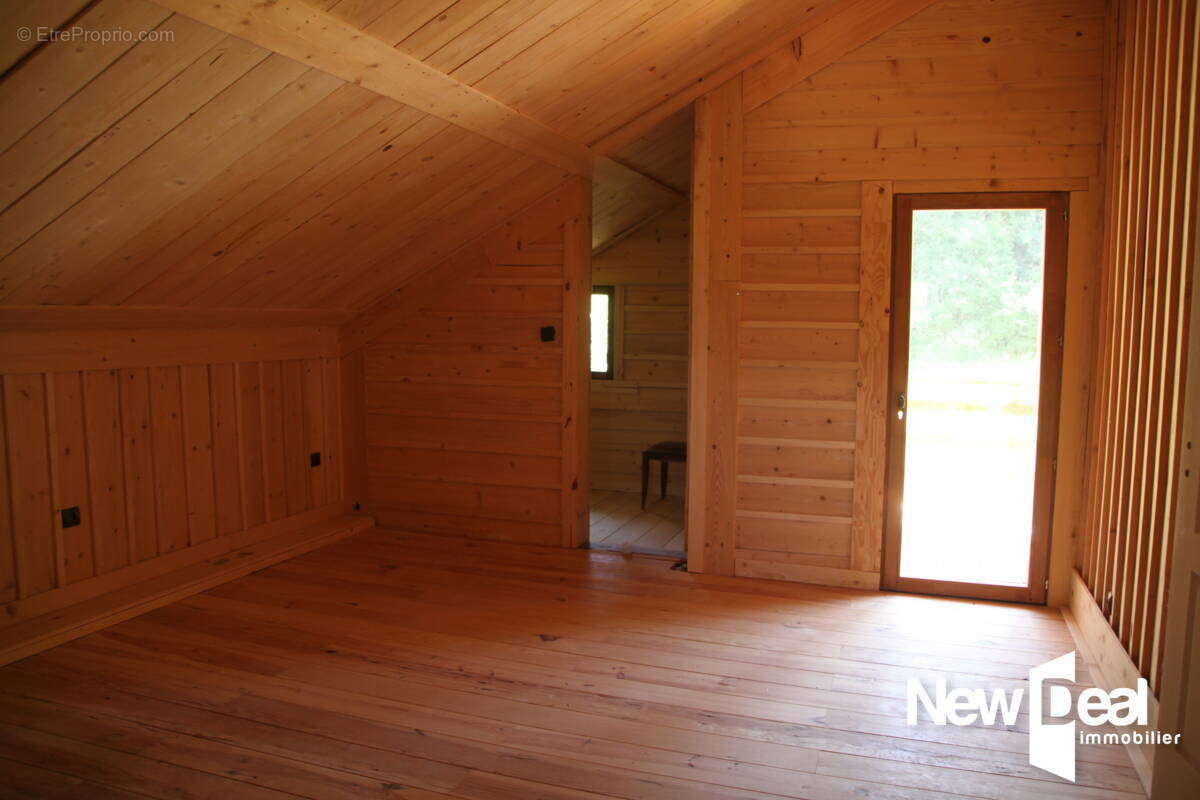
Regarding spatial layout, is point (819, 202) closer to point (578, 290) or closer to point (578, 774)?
point (578, 290)

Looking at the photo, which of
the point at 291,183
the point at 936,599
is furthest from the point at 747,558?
the point at 291,183

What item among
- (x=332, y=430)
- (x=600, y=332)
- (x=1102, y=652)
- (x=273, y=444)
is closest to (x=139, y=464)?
(x=273, y=444)

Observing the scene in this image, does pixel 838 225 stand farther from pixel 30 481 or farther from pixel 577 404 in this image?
pixel 30 481

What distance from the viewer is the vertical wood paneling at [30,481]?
343cm

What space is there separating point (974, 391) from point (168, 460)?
4030 millimetres

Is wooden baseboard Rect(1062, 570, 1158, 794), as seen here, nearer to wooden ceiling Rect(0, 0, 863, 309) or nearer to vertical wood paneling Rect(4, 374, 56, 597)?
wooden ceiling Rect(0, 0, 863, 309)

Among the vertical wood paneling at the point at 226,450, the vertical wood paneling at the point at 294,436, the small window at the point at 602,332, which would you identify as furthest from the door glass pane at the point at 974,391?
the vertical wood paneling at the point at 226,450

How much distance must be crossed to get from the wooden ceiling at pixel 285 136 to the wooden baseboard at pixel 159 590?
4.35 ft

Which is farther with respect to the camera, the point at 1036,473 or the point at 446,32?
the point at 1036,473

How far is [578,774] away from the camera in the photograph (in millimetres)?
2500

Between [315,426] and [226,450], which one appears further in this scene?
[315,426]

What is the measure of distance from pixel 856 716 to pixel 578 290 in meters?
2.85

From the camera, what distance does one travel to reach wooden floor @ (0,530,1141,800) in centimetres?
247

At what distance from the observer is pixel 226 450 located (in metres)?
4.51
